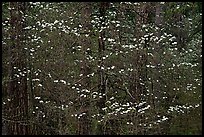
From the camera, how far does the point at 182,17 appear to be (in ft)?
55.9

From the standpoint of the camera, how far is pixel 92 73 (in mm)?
10086

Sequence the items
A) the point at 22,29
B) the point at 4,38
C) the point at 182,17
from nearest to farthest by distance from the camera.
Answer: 1. the point at 22,29
2. the point at 4,38
3. the point at 182,17

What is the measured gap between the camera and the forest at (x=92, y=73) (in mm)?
9469

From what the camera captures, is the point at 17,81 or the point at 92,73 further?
the point at 92,73

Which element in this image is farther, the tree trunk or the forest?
the forest

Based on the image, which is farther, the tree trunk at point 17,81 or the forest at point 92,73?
the forest at point 92,73

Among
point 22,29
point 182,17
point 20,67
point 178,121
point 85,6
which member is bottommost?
point 178,121

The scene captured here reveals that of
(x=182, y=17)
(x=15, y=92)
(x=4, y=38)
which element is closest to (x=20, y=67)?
(x=15, y=92)

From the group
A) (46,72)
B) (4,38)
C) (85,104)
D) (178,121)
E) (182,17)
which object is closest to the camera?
(85,104)

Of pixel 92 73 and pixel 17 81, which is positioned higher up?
pixel 92 73

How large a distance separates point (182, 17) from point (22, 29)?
30.1ft

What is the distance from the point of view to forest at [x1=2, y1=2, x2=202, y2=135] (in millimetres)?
9469

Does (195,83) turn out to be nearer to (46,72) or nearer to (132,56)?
Answer: (132,56)

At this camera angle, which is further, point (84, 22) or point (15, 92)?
point (84, 22)
